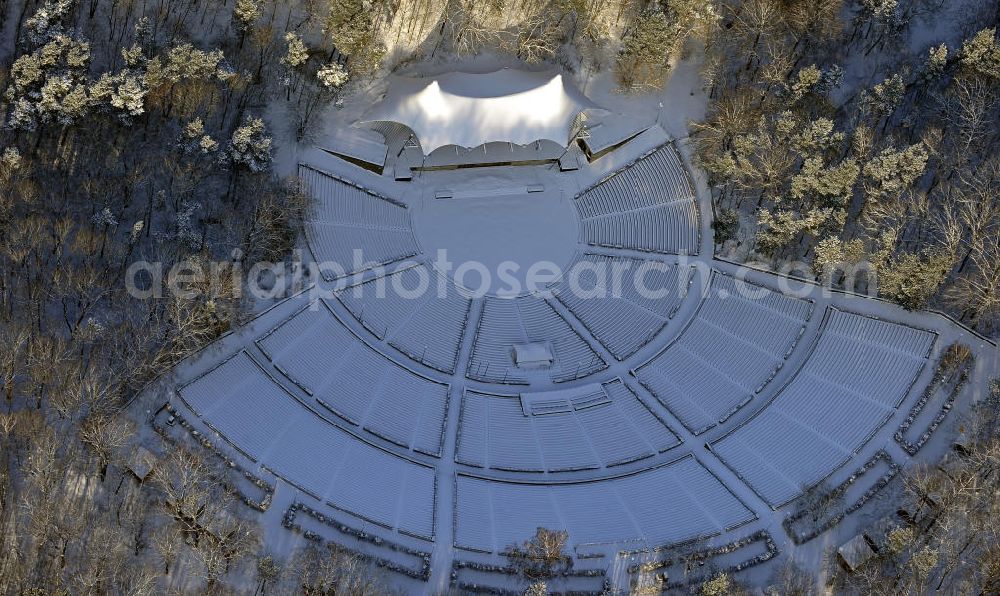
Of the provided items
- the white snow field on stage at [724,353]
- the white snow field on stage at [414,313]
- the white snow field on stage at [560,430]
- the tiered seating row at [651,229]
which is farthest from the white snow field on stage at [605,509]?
the tiered seating row at [651,229]

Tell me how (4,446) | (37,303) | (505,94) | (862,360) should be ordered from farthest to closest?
(505,94) → (862,360) → (37,303) → (4,446)

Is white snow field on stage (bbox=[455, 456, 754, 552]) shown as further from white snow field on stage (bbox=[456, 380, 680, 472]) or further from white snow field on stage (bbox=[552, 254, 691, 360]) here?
white snow field on stage (bbox=[552, 254, 691, 360])

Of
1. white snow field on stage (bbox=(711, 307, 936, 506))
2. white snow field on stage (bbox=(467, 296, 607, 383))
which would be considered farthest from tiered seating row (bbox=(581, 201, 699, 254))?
white snow field on stage (bbox=(711, 307, 936, 506))

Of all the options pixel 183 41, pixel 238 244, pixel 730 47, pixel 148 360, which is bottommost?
pixel 148 360

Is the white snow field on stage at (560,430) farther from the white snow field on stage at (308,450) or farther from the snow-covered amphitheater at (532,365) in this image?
the white snow field on stage at (308,450)

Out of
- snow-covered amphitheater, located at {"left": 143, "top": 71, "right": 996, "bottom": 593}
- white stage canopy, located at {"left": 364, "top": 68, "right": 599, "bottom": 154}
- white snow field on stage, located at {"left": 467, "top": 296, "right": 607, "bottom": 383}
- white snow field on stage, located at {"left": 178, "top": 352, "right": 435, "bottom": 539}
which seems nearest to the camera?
white snow field on stage, located at {"left": 178, "top": 352, "right": 435, "bottom": 539}

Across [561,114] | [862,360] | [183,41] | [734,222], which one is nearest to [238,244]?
[183,41]

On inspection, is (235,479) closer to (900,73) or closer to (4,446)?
(4,446)
